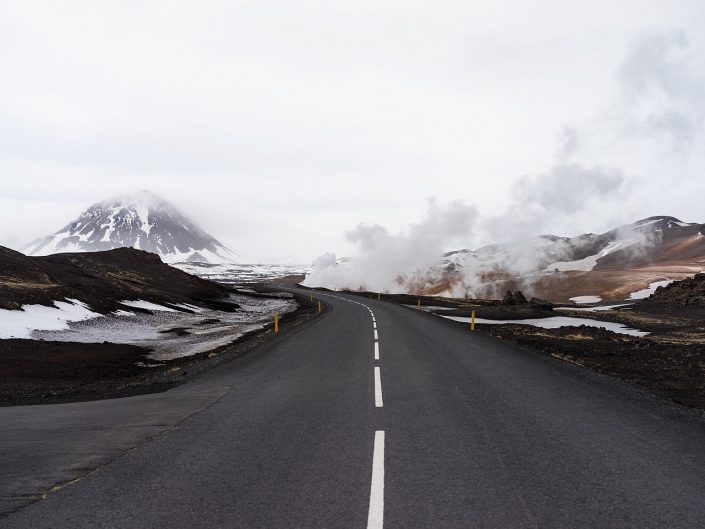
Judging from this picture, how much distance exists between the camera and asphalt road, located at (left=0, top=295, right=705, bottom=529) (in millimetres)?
4203

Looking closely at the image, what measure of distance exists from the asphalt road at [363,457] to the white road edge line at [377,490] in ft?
0.07

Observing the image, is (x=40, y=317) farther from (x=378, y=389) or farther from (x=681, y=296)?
(x=681, y=296)

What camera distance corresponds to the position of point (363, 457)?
553cm

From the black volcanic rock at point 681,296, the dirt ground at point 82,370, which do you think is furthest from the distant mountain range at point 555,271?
the dirt ground at point 82,370

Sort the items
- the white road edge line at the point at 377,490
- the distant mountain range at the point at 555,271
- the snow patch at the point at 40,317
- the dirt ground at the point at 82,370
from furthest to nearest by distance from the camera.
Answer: the distant mountain range at the point at 555,271 → the snow patch at the point at 40,317 → the dirt ground at the point at 82,370 → the white road edge line at the point at 377,490

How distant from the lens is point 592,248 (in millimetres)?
157000

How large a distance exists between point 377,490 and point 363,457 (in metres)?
0.94

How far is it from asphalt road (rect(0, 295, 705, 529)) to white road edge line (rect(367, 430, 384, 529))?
0.07 ft

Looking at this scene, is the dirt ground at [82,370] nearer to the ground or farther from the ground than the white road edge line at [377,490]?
nearer to the ground

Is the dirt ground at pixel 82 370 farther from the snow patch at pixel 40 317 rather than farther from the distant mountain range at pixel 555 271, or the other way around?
the distant mountain range at pixel 555 271

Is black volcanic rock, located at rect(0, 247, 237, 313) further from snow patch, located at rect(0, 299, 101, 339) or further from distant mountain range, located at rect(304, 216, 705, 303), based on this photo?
distant mountain range, located at rect(304, 216, 705, 303)

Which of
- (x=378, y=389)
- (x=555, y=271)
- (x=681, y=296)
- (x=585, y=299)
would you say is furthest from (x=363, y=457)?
(x=555, y=271)

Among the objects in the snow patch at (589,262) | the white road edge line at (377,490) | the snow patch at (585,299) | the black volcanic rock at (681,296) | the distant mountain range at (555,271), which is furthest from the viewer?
the snow patch at (589,262)

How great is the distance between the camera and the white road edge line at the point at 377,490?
13.1 feet
